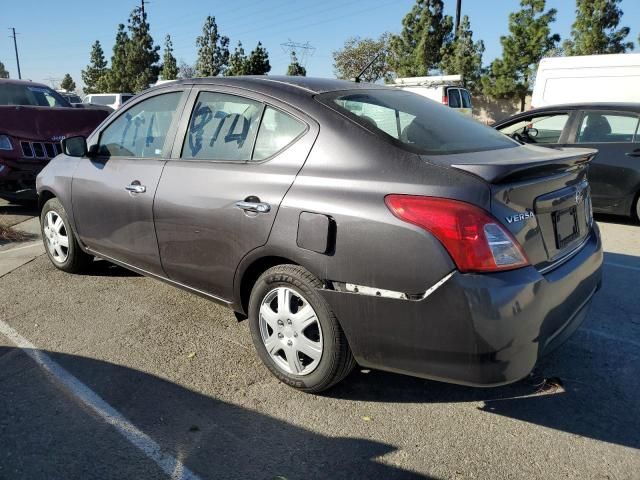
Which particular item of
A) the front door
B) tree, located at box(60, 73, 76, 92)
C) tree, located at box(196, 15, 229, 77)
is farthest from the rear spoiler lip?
tree, located at box(60, 73, 76, 92)

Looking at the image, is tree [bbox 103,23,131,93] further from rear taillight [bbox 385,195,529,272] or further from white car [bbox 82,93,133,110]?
rear taillight [bbox 385,195,529,272]

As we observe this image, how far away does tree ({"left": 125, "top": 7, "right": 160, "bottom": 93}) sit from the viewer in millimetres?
46678

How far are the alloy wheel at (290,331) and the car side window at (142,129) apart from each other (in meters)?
1.45

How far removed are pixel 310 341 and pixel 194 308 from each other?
1.62 metres

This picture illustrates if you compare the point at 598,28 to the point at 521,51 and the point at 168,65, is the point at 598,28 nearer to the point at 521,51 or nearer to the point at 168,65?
the point at 521,51

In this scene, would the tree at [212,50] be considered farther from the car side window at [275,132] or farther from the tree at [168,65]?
the car side window at [275,132]

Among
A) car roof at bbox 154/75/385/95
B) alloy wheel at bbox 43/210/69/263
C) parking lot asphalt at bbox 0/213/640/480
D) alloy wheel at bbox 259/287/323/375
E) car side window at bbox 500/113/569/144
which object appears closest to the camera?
parking lot asphalt at bbox 0/213/640/480

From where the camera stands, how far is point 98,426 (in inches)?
106

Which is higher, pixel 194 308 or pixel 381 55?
pixel 381 55

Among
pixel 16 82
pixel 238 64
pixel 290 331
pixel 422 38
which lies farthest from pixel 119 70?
pixel 290 331

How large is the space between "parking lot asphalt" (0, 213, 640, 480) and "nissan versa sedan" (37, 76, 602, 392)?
329mm

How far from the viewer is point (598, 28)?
24.4m

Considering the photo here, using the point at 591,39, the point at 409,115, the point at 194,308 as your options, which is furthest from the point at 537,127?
the point at 591,39

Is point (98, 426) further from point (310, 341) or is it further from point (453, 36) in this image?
point (453, 36)
